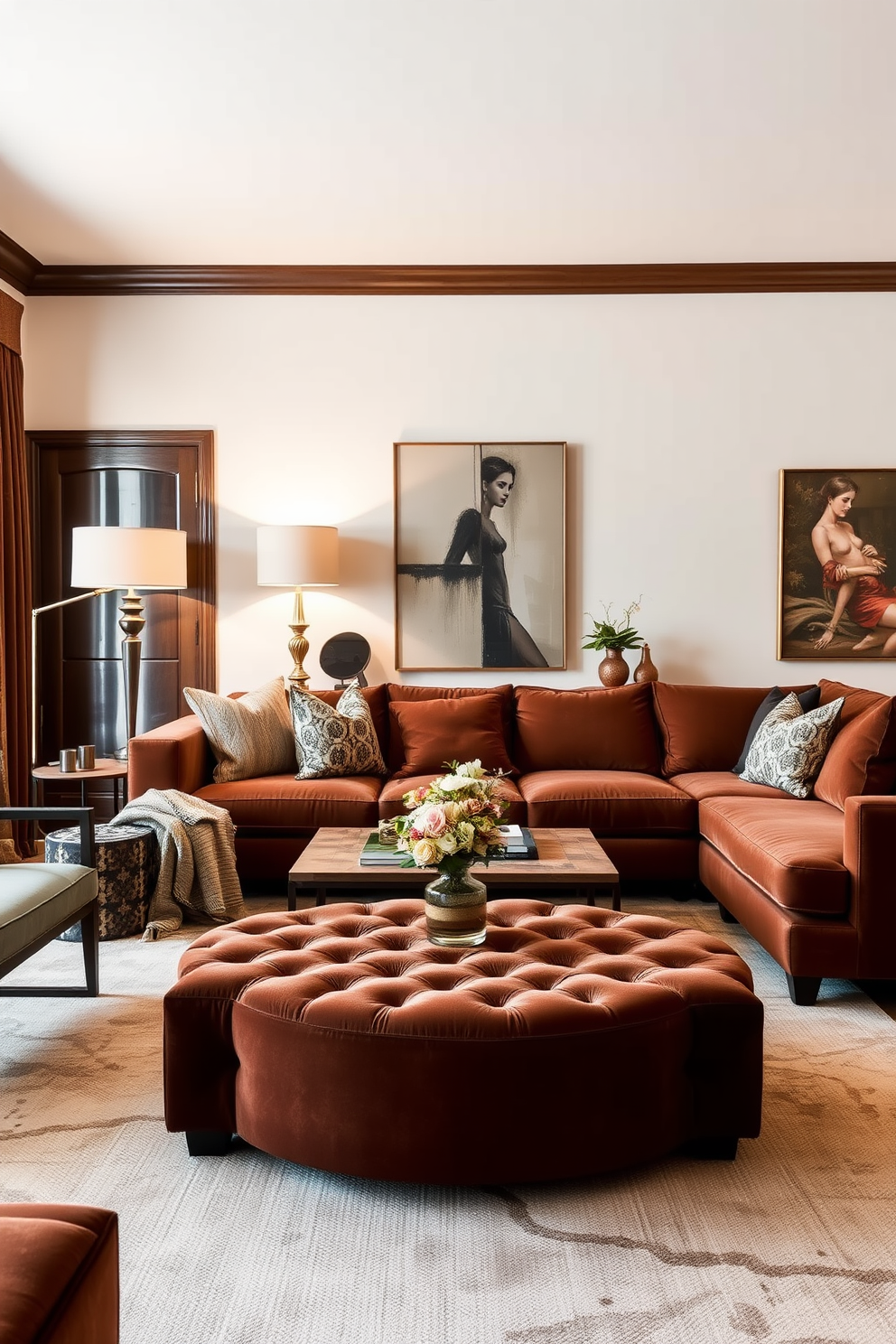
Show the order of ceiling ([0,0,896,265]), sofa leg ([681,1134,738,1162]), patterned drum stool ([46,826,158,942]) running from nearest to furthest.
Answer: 1. sofa leg ([681,1134,738,1162])
2. ceiling ([0,0,896,265])
3. patterned drum stool ([46,826,158,942])

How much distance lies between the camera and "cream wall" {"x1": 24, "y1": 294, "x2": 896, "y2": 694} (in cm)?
569

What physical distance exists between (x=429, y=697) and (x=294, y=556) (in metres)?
0.97

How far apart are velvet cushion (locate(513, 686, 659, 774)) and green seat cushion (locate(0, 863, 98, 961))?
2.43 metres

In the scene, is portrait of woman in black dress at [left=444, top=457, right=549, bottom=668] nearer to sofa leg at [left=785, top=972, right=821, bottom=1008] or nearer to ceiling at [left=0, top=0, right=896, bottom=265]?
ceiling at [left=0, top=0, right=896, bottom=265]

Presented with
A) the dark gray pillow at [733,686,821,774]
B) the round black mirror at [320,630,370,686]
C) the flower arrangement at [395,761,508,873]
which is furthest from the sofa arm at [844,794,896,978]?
the round black mirror at [320,630,370,686]

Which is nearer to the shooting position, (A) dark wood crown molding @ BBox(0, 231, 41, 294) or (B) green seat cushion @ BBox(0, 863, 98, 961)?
(B) green seat cushion @ BBox(0, 863, 98, 961)

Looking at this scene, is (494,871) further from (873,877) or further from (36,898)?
(36,898)

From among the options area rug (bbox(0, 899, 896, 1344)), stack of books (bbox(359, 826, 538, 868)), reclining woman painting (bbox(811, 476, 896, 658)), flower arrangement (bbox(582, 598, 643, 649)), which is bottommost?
area rug (bbox(0, 899, 896, 1344))

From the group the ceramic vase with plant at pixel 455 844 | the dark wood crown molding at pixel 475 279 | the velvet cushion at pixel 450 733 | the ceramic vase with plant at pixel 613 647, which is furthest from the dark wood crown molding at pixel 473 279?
the ceramic vase with plant at pixel 455 844

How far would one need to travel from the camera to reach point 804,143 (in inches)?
165

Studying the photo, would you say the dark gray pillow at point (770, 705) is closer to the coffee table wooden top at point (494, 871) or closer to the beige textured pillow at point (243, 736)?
the coffee table wooden top at point (494, 871)

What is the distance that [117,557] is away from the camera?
5.03 meters

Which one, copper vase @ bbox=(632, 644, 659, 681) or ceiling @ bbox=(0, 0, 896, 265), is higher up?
ceiling @ bbox=(0, 0, 896, 265)

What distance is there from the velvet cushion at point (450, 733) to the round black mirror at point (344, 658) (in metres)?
0.52
